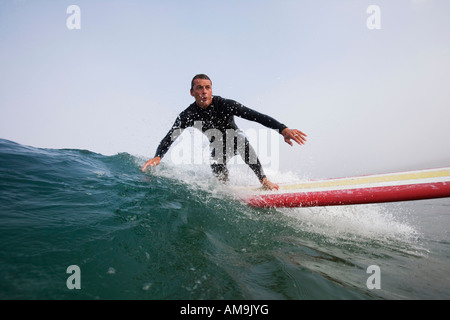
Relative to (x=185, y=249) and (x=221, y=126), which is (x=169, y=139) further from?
(x=185, y=249)

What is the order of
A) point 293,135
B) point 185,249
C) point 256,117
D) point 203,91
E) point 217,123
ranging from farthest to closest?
point 217,123 < point 203,91 < point 256,117 < point 293,135 < point 185,249

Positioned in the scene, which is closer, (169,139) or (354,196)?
Answer: (354,196)

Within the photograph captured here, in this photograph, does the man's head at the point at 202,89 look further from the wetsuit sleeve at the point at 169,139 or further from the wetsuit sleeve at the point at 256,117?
the wetsuit sleeve at the point at 169,139

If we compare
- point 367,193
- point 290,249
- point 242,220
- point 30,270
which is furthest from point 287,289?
point 367,193

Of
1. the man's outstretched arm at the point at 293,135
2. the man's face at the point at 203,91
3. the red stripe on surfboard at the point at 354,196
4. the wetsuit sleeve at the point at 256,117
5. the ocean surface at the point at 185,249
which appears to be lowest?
the ocean surface at the point at 185,249

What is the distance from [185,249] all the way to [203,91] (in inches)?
122

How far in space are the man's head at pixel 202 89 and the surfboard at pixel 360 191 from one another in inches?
83.9

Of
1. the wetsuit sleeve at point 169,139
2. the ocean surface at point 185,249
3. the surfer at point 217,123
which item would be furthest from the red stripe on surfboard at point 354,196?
the wetsuit sleeve at point 169,139

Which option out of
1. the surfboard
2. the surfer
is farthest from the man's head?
the surfboard

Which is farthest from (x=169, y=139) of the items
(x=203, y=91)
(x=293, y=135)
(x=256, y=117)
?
(x=293, y=135)

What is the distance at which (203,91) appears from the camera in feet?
14.0

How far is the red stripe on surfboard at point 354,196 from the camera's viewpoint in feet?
10.4
